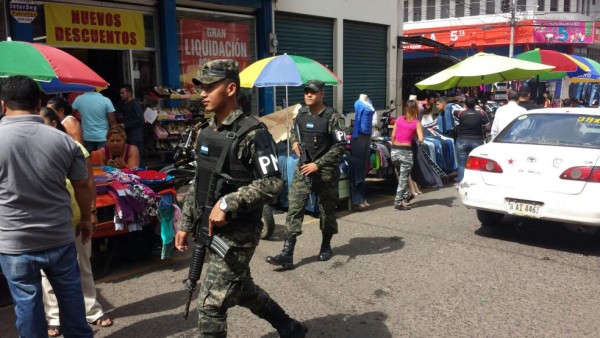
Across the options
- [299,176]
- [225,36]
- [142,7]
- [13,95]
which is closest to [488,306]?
[299,176]

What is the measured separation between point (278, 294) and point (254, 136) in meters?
→ 2.15

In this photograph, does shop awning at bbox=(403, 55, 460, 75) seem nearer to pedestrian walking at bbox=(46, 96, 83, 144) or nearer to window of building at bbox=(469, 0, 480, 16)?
pedestrian walking at bbox=(46, 96, 83, 144)

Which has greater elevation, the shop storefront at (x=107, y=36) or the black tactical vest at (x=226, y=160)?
the shop storefront at (x=107, y=36)

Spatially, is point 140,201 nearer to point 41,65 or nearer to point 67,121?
point 67,121

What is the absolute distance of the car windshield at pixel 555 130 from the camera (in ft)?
19.6

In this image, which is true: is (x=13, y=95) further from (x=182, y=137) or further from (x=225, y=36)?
(x=225, y=36)

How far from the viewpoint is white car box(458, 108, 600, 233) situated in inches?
215

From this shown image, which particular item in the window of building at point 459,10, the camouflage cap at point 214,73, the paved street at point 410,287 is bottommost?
the paved street at point 410,287

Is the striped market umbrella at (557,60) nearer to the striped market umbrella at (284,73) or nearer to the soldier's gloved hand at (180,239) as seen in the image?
the striped market umbrella at (284,73)

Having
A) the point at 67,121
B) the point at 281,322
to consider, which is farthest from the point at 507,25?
the point at 281,322

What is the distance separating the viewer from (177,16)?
10.9 meters

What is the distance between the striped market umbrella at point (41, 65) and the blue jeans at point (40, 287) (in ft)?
7.35

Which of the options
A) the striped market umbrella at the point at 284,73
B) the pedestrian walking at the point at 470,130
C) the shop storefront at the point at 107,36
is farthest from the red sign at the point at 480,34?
the striped market umbrella at the point at 284,73

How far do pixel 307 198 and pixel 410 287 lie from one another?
135 cm
